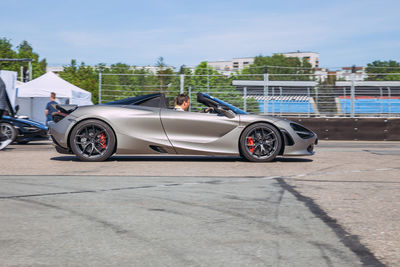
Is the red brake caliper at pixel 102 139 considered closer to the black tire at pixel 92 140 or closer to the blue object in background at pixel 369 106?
the black tire at pixel 92 140

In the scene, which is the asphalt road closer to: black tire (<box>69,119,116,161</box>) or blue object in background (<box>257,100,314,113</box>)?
black tire (<box>69,119,116,161</box>)

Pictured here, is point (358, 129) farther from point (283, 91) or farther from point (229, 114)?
point (229, 114)

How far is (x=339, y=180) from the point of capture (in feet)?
19.7

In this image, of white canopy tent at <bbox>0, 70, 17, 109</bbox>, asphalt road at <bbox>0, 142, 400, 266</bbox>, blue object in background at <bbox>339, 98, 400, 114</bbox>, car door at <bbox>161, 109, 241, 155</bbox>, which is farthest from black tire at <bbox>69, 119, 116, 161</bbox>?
blue object in background at <bbox>339, 98, 400, 114</bbox>

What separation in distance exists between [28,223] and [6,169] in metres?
3.67

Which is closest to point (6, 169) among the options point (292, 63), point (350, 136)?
point (350, 136)

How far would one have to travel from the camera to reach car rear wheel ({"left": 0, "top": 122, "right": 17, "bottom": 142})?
1267 centimetres

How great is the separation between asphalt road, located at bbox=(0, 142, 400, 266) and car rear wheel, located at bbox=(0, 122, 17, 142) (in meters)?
6.19

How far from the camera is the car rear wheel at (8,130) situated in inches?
499

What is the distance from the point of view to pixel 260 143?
328 inches

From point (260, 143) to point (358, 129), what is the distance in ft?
31.9

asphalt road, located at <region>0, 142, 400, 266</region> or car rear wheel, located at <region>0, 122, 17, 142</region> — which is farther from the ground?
car rear wheel, located at <region>0, 122, 17, 142</region>

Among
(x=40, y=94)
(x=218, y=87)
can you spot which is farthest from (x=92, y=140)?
(x=40, y=94)

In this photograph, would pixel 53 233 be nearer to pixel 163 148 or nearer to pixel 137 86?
pixel 163 148
